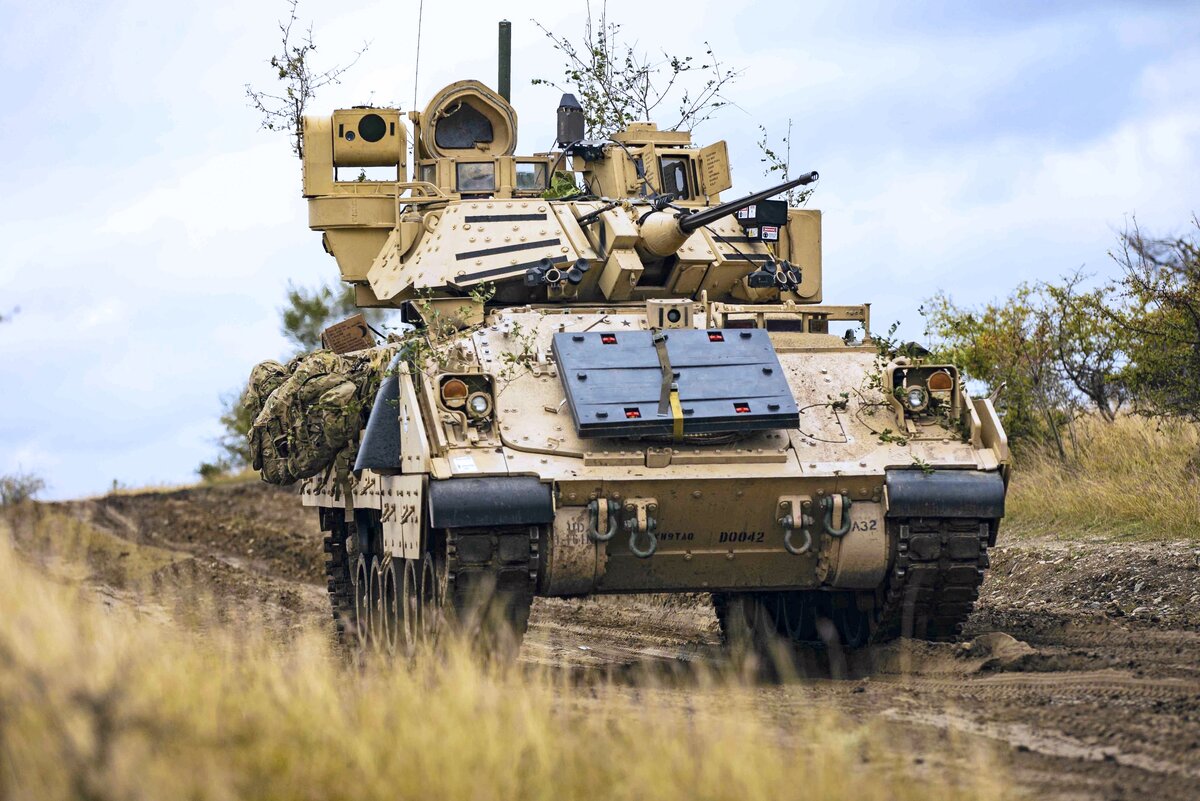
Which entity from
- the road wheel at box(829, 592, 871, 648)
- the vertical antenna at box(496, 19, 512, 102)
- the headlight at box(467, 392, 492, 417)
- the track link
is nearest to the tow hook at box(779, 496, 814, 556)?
the road wheel at box(829, 592, 871, 648)

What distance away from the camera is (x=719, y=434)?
9.88 m

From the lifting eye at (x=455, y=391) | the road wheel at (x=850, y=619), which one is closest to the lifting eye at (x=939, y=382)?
the road wheel at (x=850, y=619)

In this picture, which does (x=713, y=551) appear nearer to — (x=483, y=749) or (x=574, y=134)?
(x=483, y=749)

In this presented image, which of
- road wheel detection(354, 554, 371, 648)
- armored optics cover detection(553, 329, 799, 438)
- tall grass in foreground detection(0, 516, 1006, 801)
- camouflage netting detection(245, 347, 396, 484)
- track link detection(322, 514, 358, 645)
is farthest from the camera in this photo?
track link detection(322, 514, 358, 645)

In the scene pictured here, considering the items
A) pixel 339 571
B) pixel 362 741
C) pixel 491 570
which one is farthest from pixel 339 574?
pixel 362 741

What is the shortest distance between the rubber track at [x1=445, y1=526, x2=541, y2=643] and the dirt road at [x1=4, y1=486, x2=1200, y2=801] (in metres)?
0.90

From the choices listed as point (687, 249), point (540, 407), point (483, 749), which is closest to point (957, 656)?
point (540, 407)

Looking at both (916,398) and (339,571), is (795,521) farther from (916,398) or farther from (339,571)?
(339,571)

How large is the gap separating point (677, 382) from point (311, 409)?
3006mm

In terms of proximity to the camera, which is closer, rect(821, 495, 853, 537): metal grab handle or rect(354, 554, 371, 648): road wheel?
rect(821, 495, 853, 537): metal grab handle

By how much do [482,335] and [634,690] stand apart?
2.60 meters

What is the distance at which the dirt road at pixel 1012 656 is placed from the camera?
268 inches

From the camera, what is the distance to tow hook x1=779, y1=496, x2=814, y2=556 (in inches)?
382

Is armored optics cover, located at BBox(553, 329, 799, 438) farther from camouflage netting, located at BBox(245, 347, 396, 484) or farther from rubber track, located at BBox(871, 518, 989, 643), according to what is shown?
camouflage netting, located at BBox(245, 347, 396, 484)
